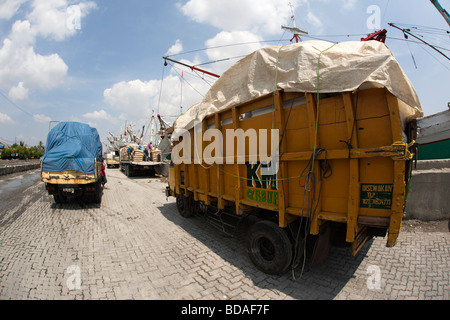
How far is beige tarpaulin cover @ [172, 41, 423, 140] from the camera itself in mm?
2217

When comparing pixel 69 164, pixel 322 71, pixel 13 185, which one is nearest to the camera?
pixel 322 71

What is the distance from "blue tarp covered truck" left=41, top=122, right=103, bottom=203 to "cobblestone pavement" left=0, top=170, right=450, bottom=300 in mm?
1923

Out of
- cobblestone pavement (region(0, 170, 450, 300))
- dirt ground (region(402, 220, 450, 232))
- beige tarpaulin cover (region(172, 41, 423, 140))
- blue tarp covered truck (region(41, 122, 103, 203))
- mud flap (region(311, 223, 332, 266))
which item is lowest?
cobblestone pavement (region(0, 170, 450, 300))

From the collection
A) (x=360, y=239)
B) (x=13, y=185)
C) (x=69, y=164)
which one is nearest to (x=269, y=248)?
(x=360, y=239)

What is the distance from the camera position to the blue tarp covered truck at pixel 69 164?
7133 mm

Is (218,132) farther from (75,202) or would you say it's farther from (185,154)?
(75,202)

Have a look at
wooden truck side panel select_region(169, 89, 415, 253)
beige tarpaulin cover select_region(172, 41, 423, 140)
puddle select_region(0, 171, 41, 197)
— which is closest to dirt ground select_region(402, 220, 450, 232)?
wooden truck side panel select_region(169, 89, 415, 253)

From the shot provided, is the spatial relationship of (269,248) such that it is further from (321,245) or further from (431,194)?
(431,194)

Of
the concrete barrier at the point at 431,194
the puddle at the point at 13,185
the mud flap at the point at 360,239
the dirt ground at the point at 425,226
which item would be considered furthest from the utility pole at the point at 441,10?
the puddle at the point at 13,185

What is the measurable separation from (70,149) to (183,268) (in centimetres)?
682

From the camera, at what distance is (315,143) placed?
8.68 feet

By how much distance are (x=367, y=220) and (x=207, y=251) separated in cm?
304

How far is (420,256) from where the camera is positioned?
12.2 feet

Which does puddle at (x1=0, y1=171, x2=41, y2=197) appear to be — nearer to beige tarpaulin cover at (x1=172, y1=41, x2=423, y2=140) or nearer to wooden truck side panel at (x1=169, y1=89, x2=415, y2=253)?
beige tarpaulin cover at (x1=172, y1=41, x2=423, y2=140)
